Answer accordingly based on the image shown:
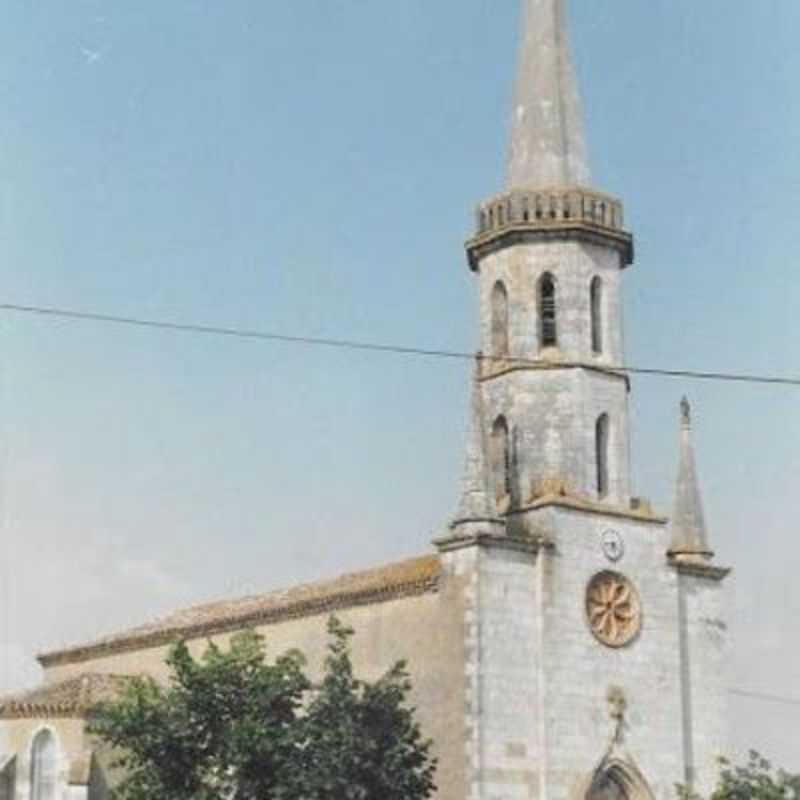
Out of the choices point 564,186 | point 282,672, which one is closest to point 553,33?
point 564,186

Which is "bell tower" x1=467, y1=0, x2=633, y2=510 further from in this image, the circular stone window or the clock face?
the circular stone window

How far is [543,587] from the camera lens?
5338cm

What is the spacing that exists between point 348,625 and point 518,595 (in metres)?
4.67

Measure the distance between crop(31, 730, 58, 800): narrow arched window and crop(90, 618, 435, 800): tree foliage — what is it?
10.5m

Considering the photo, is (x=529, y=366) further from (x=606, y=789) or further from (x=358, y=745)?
(x=358, y=745)

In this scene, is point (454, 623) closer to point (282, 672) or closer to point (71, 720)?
point (282, 672)

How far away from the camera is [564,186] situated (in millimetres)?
57125

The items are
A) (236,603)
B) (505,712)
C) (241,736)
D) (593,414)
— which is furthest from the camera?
(236,603)

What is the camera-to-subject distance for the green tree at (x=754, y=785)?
5125 centimetres

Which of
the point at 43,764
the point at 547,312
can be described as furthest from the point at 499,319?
the point at 43,764

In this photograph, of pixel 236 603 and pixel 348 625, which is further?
pixel 236 603

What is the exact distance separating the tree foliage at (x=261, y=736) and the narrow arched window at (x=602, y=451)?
10868 millimetres

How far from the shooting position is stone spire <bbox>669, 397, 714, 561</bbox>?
57625 millimetres

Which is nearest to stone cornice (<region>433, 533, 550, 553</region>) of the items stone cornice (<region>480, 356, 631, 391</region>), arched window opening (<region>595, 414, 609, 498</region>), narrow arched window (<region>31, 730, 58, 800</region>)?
arched window opening (<region>595, 414, 609, 498</region>)
